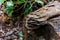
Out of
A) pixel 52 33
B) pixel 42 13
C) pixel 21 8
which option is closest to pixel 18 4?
pixel 21 8

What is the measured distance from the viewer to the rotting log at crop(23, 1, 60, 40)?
1.47m

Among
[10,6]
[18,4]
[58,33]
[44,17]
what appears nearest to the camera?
[58,33]

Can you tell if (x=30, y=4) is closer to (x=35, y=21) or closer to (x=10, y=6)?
(x=10, y=6)

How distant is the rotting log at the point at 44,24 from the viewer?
1.47 meters

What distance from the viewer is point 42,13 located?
63.6 inches

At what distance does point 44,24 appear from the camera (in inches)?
58.9

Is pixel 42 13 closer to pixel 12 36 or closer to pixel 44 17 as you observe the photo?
pixel 44 17

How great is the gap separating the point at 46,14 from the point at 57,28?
0.22m

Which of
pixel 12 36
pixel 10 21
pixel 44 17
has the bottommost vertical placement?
pixel 12 36

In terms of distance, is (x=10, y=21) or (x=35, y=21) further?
(x=10, y=21)

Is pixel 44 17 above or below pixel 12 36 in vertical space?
above

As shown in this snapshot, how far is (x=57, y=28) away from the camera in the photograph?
141cm

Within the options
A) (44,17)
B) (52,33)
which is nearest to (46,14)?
(44,17)

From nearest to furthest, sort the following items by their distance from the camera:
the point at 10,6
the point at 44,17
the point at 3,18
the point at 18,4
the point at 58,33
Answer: the point at 58,33, the point at 44,17, the point at 10,6, the point at 18,4, the point at 3,18
